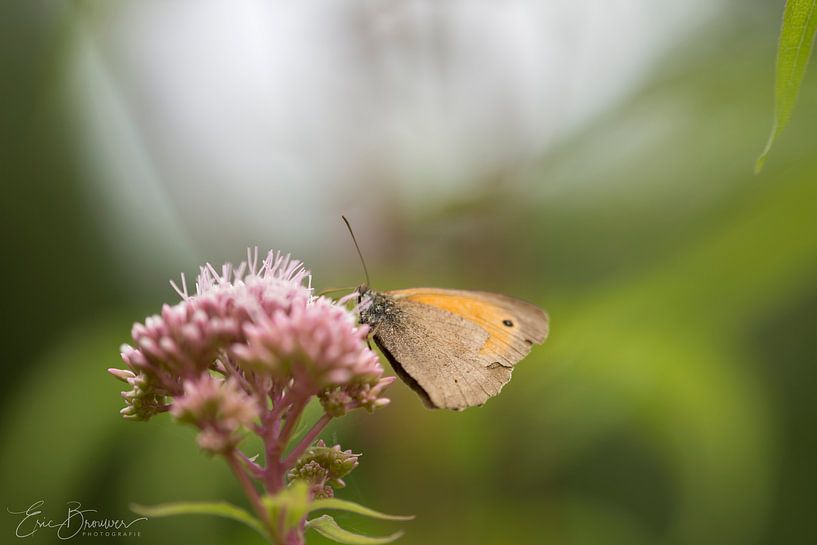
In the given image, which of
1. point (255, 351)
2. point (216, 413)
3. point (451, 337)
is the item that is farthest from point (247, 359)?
point (451, 337)

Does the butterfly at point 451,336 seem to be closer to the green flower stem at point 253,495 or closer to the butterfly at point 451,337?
the butterfly at point 451,337

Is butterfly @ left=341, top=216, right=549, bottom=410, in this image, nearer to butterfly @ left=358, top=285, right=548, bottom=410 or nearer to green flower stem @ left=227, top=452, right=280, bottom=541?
butterfly @ left=358, top=285, right=548, bottom=410

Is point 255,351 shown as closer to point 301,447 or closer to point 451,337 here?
point 301,447

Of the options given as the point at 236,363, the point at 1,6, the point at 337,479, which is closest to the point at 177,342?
the point at 236,363

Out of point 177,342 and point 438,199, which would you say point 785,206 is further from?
point 177,342

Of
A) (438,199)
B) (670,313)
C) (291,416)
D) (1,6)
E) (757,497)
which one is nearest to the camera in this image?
(291,416)

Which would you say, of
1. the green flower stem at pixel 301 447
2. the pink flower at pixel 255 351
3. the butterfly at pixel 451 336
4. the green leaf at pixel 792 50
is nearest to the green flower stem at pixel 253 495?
the green flower stem at pixel 301 447
